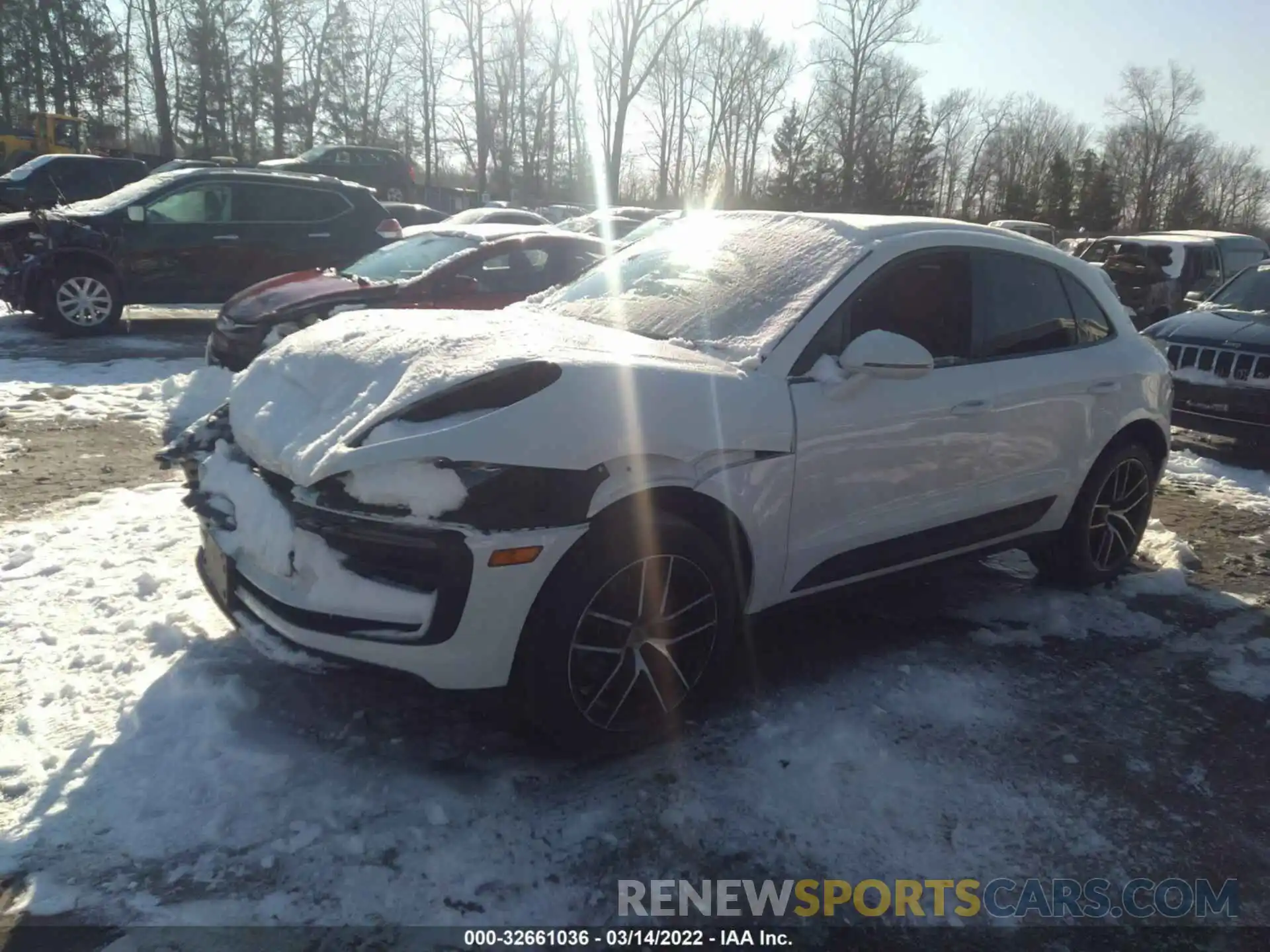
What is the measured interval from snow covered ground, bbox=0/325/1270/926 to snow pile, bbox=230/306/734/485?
0.67m

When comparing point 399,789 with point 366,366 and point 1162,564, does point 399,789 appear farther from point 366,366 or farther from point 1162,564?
point 1162,564

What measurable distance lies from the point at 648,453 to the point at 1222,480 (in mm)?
6007

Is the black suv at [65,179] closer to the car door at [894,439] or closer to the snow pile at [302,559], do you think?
the snow pile at [302,559]

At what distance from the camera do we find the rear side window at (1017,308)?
4148mm

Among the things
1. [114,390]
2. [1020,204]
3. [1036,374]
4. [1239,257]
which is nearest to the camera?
[1036,374]

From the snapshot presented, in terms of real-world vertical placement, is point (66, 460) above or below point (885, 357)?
below

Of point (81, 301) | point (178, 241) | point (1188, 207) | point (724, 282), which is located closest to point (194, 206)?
point (178, 241)

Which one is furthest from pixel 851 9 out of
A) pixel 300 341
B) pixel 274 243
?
pixel 300 341

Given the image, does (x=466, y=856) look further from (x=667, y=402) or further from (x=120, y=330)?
(x=120, y=330)

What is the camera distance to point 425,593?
2775 mm

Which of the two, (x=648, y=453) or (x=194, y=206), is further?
(x=194, y=206)

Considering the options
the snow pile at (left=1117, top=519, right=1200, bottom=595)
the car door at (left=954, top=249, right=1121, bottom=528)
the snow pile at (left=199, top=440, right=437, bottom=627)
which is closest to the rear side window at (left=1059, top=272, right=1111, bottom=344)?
the car door at (left=954, top=249, right=1121, bottom=528)

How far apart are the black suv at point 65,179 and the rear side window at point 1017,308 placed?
17.9 meters

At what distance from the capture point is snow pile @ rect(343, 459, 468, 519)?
273 cm
